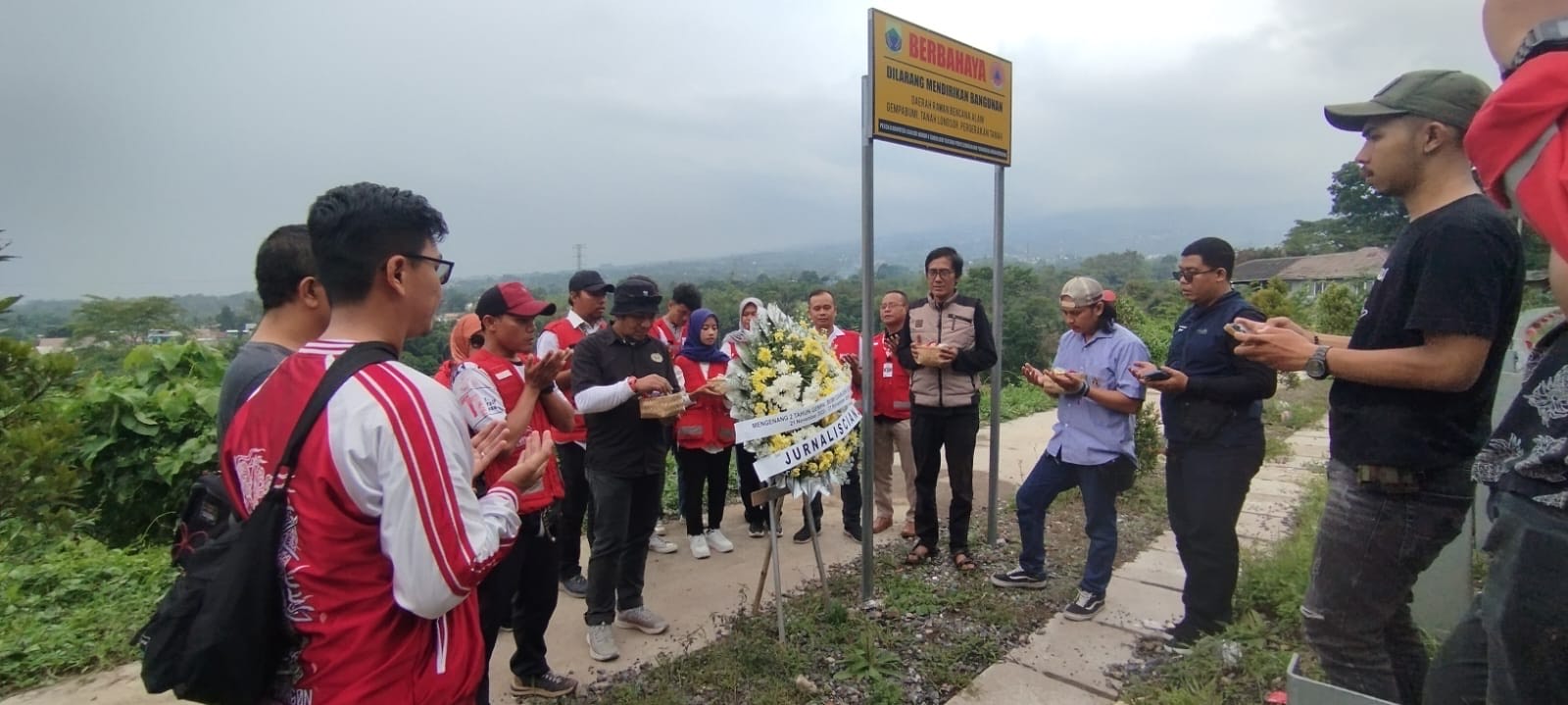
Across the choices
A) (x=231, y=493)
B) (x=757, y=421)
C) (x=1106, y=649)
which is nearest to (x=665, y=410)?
(x=757, y=421)

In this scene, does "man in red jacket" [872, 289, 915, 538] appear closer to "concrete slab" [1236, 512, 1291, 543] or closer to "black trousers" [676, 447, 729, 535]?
"black trousers" [676, 447, 729, 535]

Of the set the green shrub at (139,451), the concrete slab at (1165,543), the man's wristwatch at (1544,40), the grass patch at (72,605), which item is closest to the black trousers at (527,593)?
the grass patch at (72,605)

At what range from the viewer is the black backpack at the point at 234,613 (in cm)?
137

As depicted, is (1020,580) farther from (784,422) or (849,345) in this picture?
(849,345)

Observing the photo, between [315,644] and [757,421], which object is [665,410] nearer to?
[757,421]

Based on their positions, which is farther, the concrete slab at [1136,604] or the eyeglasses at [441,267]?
the concrete slab at [1136,604]

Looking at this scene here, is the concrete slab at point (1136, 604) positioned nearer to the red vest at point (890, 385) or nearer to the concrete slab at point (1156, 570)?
the concrete slab at point (1156, 570)

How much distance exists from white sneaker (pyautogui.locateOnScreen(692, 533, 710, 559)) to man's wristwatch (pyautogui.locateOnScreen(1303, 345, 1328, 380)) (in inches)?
157

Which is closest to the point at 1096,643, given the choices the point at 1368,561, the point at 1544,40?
the point at 1368,561

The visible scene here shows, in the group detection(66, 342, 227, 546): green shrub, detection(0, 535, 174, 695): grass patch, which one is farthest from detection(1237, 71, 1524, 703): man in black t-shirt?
detection(66, 342, 227, 546): green shrub

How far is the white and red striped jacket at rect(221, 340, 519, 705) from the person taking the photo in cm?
140

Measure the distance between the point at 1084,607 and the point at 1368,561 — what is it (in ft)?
7.01

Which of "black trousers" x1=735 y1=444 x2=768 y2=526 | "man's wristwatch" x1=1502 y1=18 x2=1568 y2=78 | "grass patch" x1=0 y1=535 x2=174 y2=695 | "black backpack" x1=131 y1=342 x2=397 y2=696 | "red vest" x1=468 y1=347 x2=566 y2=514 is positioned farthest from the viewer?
"black trousers" x1=735 y1=444 x2=768 y2=526

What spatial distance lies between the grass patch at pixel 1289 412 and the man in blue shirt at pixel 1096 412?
4.66 meters
